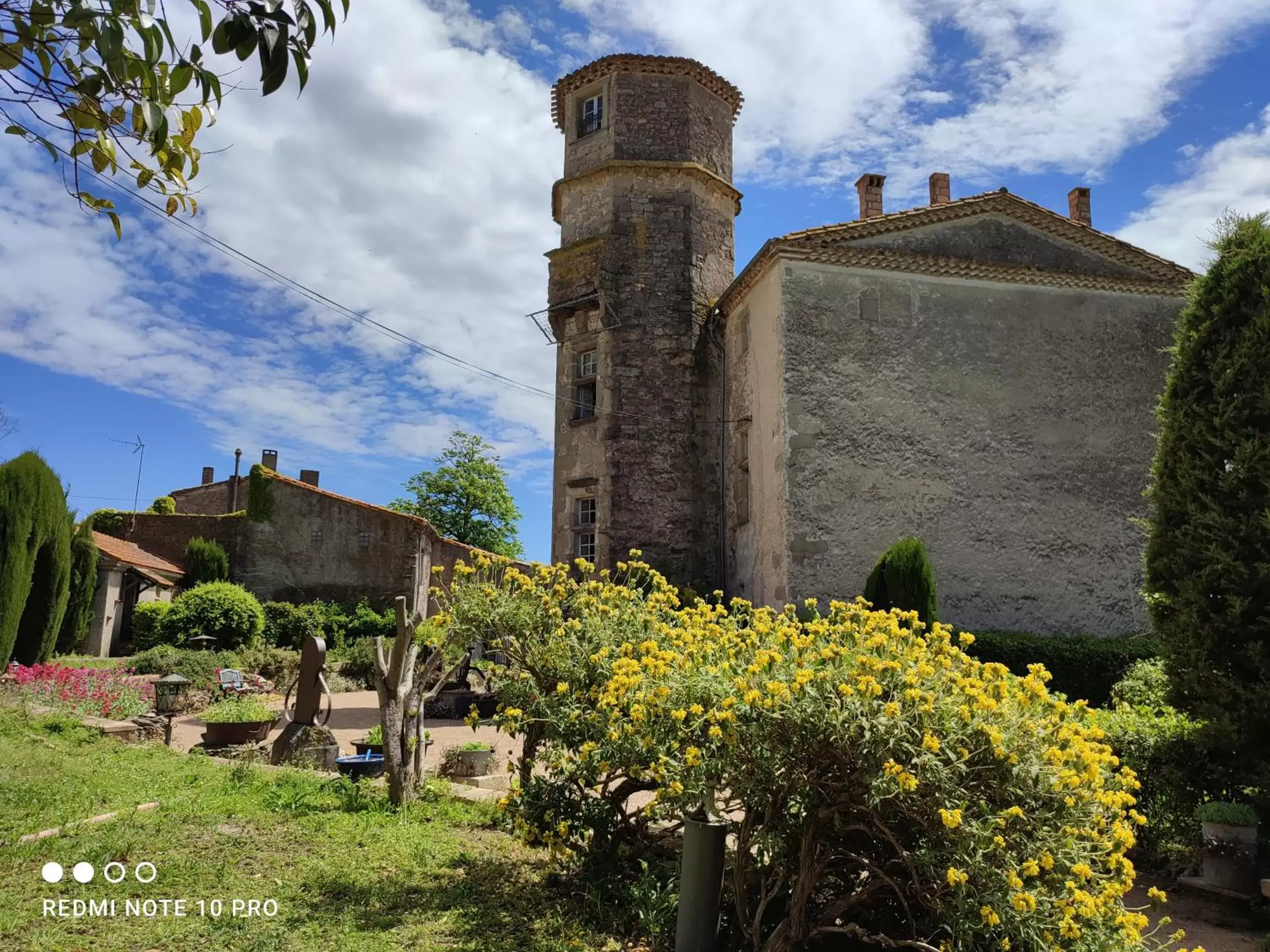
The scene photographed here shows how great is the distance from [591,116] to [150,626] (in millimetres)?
17439

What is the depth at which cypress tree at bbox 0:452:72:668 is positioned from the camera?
15359 millimetres

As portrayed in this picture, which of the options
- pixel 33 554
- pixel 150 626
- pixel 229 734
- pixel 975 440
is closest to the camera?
pixel 229 734

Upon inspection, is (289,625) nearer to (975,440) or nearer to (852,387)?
(852,387)

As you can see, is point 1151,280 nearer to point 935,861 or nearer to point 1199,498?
point 1199,498

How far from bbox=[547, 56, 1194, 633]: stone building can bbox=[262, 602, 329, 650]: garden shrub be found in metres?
9.92

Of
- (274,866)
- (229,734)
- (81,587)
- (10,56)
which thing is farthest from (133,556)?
(10,56)

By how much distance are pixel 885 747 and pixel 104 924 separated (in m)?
4.04

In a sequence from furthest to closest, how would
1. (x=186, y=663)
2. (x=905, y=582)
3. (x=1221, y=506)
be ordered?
1. (x=186, y=663)
2. (x=905, y=582)
3. (x=1221, y=506)

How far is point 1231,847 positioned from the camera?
595 centimetres

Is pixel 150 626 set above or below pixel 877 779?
above

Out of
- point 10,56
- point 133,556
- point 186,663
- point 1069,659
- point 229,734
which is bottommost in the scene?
point 229,734

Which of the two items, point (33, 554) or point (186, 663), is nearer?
point (33, 554)

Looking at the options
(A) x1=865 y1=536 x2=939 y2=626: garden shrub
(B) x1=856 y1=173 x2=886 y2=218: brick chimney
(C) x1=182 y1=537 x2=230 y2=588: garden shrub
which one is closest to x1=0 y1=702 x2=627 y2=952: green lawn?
(A) x1=865 y1=536 x2=939 y2=626: garden shrub

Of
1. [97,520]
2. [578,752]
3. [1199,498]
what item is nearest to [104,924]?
[578,752]
